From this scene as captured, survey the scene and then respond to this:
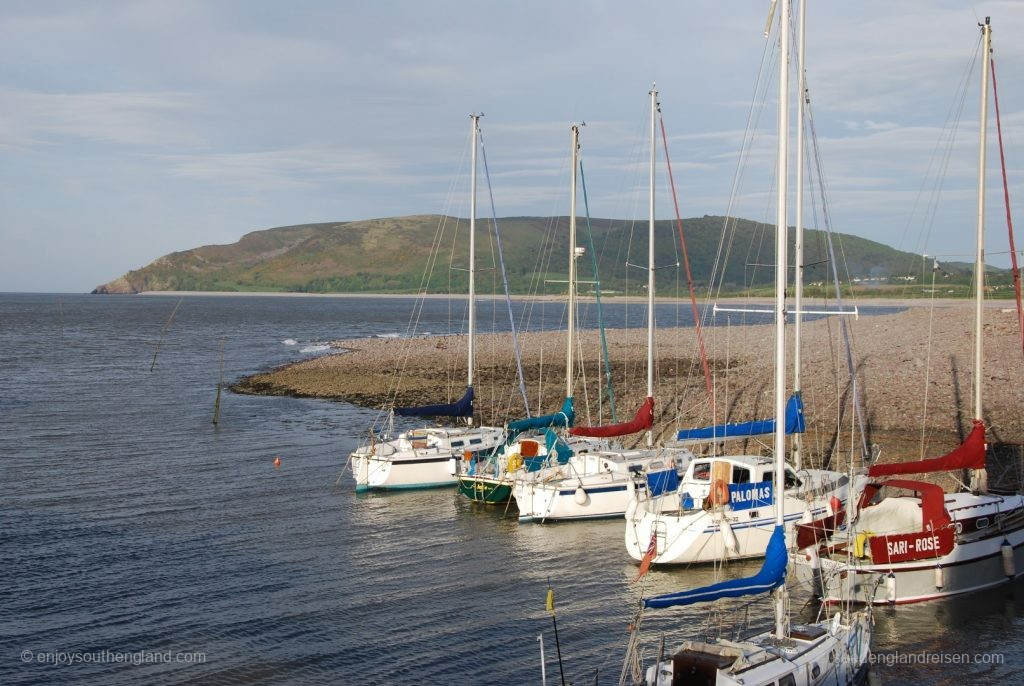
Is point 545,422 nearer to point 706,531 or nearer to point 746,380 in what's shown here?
point 706,531

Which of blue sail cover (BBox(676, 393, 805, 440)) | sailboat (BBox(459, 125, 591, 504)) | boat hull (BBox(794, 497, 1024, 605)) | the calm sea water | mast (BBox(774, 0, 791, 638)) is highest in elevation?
mast (BBox(774, 0, 791, 638))

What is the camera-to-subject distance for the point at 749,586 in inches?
691

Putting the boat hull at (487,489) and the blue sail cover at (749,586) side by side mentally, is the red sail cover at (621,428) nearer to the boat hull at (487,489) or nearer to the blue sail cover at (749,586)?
the boat hull at (487,489)

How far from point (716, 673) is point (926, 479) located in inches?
712

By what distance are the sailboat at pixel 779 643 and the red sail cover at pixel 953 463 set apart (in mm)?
6873

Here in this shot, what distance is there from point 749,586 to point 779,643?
121cm

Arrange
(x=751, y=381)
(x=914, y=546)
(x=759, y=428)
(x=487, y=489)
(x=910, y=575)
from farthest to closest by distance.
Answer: (x=751, y=381)
(x=487, y=489)
(x=759, y=428)
(x=910, y=575)
(x=914, y=546)

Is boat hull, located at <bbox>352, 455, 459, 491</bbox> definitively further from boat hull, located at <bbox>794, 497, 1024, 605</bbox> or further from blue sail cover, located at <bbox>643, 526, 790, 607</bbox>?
blue sail cover, located at <bbox>643, 526, 790, 607</bbox>

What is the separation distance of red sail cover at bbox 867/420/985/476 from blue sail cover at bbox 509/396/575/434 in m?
13.5

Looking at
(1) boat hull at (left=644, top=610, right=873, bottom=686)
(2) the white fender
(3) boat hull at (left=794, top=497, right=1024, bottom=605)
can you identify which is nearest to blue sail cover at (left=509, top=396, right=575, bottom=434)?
(2) the white fender

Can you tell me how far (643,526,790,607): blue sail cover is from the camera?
16391mm

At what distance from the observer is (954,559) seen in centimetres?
2225

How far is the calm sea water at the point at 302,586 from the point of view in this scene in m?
19.8

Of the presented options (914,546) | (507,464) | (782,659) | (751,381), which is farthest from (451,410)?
(782,659)
